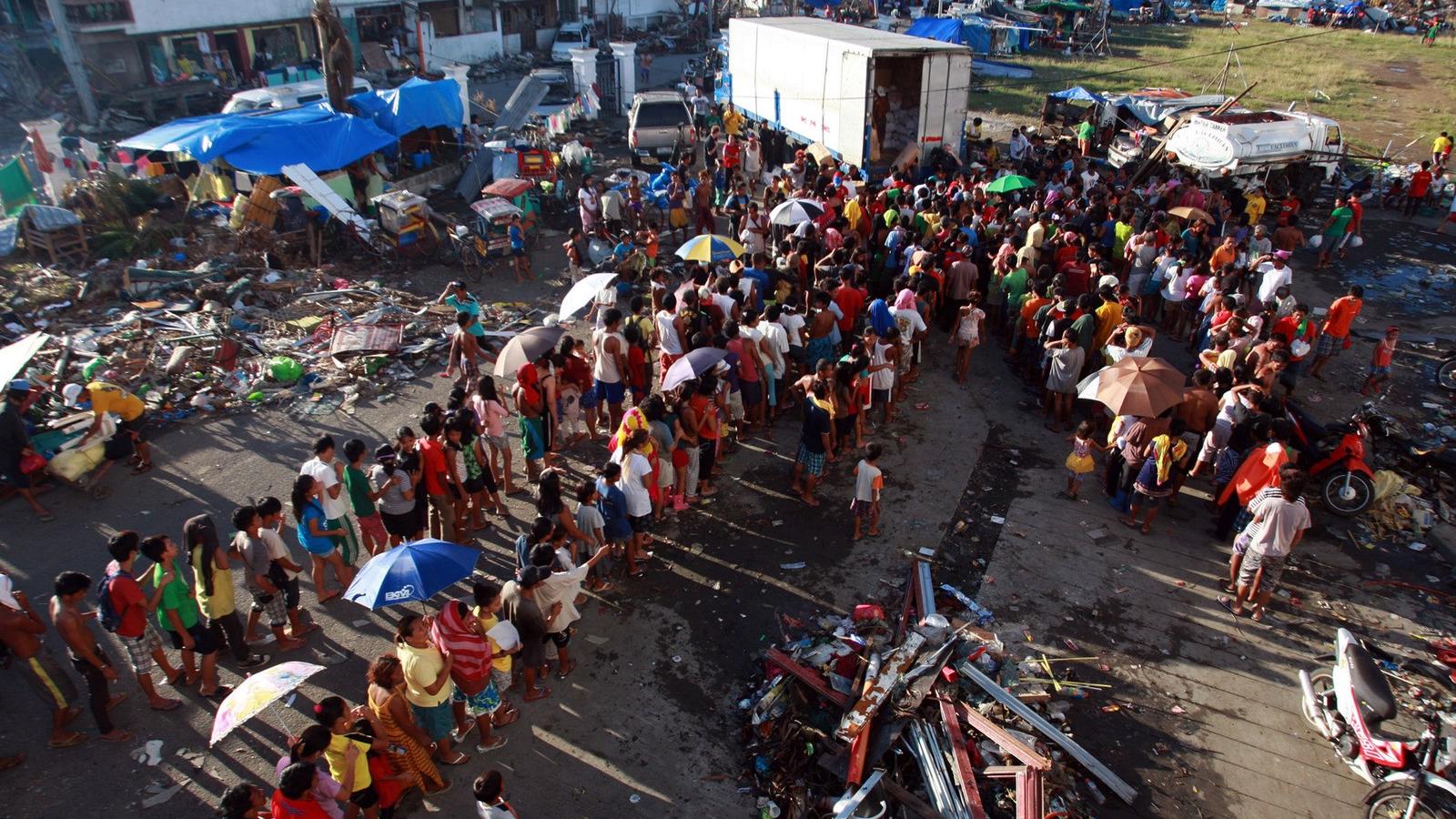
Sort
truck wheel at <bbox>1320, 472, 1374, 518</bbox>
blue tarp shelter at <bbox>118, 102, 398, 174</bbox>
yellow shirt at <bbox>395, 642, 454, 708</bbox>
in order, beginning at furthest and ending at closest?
1. blue tarp shelter at <bbox>118, 102, 398, 174</bbox>
2. truck wheel at <bbox>1320, 472, 1374, 518</bbox>
3. yellow shirt at <bbox>395, 642, 454, 708</bbox>

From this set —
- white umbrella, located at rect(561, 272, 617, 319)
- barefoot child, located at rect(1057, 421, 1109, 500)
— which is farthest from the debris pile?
white umbrella, located at rect(561, 272, 617, 319)

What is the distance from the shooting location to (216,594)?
6207mm

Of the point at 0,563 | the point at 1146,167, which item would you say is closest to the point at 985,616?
the point at 0,563

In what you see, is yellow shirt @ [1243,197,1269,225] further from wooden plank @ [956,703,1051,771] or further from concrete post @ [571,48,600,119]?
concrete post @ [571,48,600,119]

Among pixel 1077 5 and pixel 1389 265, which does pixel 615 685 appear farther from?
pixel 1077 5

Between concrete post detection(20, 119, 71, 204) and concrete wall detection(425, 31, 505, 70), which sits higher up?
concrete wall detection(425, 31, 505, 70)

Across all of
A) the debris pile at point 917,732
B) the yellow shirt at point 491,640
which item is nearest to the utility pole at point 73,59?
the yellow shirt at point 491,640

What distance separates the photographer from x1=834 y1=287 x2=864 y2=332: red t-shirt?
33.7ft

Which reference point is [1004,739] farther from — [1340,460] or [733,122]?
[733,122]

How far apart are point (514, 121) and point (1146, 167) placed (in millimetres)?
13906

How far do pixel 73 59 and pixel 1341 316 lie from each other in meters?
30.8

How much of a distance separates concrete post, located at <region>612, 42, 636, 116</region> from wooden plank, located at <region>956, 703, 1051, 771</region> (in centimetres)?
2317

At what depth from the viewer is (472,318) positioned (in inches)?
397

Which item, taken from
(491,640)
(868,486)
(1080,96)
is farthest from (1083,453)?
(1080,96)
